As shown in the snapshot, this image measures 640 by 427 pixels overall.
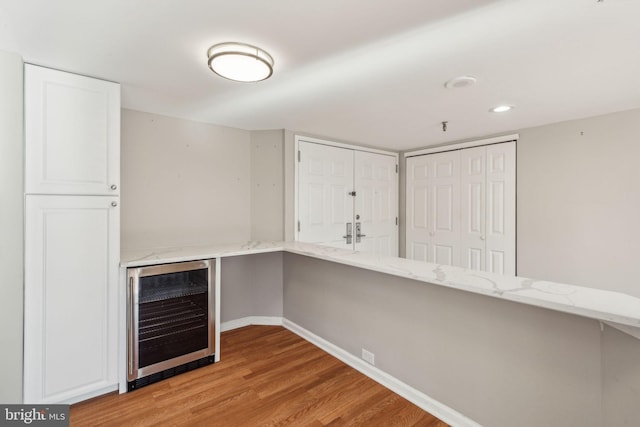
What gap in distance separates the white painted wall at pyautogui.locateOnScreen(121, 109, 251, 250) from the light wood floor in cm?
128

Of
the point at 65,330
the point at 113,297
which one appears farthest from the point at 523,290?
the point at 65,330

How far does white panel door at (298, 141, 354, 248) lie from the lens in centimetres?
338

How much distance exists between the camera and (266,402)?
1.98 meters

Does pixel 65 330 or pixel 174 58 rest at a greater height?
pixel 174 58

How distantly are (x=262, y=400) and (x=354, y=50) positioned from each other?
2.37 metres

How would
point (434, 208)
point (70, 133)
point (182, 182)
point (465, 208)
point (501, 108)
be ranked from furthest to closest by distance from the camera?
point (434, 208), point (465, 208), point (182, 182), point (501, 108), point (70, 133)

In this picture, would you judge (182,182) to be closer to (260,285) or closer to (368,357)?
(260,285)

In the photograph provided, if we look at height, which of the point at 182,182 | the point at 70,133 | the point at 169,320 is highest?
the point at 70,133

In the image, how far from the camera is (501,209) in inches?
132

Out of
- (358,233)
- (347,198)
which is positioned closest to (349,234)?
(358,233)

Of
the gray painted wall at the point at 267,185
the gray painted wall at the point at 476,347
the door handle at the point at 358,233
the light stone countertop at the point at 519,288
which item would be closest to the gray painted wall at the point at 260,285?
the gray painted wall at the point at 267,185

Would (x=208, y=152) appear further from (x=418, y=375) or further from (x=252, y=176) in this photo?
(x=418, y=375)

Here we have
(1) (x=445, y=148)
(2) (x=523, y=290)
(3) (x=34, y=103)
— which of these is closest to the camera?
(2) (x=523, y=290)

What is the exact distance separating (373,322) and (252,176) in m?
2.11
